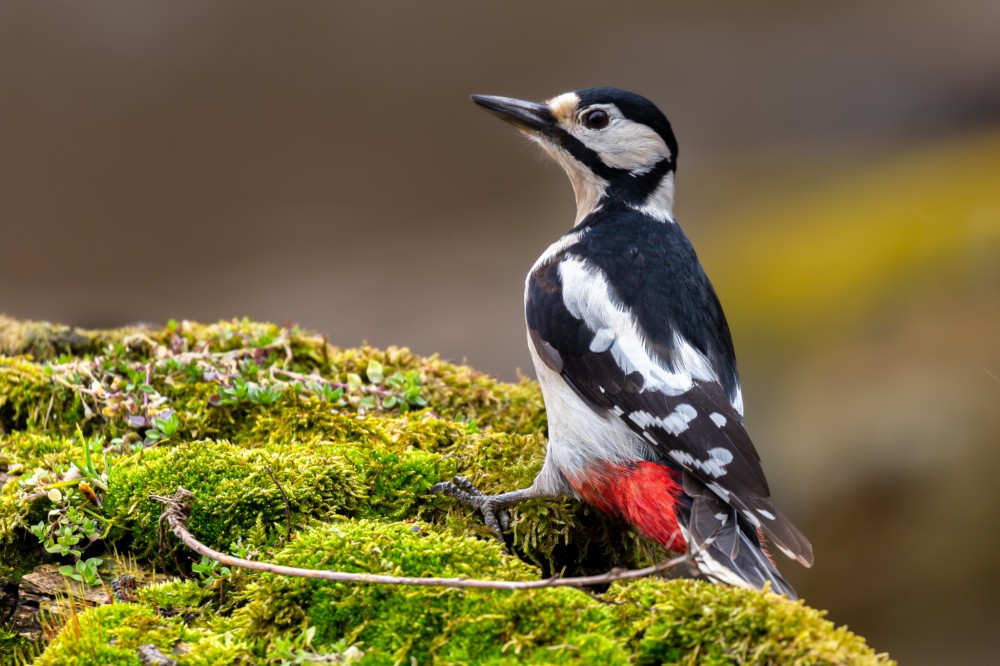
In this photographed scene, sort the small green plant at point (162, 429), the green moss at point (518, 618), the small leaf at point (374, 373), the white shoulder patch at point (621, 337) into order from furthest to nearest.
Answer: the small leaf at point (374, 373), the small green plant at point (162, 429), the white shoulder patch at point (621, 337), the green moss at point (518, 618)

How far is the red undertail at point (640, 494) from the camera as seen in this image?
271cm

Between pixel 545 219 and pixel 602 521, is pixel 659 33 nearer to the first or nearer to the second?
pixel 545 219

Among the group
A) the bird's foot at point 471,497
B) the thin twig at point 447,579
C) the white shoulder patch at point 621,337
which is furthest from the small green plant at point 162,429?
the white shoulder patch at point 621,337

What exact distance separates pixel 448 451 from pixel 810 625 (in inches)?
58.7

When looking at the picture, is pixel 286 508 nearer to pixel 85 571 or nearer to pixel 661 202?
pixel 85 571

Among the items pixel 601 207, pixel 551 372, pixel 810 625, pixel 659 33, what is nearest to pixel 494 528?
pixel 551 372

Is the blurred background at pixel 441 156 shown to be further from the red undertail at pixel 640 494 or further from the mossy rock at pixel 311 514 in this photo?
the red undertail at pixel 640 494

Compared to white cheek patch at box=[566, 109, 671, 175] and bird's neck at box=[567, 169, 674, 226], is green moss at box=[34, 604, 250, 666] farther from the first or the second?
white cheek patch at box=[566, 109, 671, 175]

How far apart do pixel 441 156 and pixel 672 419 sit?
311 inches

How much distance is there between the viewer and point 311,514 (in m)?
2.62

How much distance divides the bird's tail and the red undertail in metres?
0.20

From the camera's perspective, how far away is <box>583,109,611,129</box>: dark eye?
3869mm

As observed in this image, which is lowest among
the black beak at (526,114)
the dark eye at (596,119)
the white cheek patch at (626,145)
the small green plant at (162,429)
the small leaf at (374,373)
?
the small green plant at (162,429)

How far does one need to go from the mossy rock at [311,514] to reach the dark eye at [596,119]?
3.75 ft
